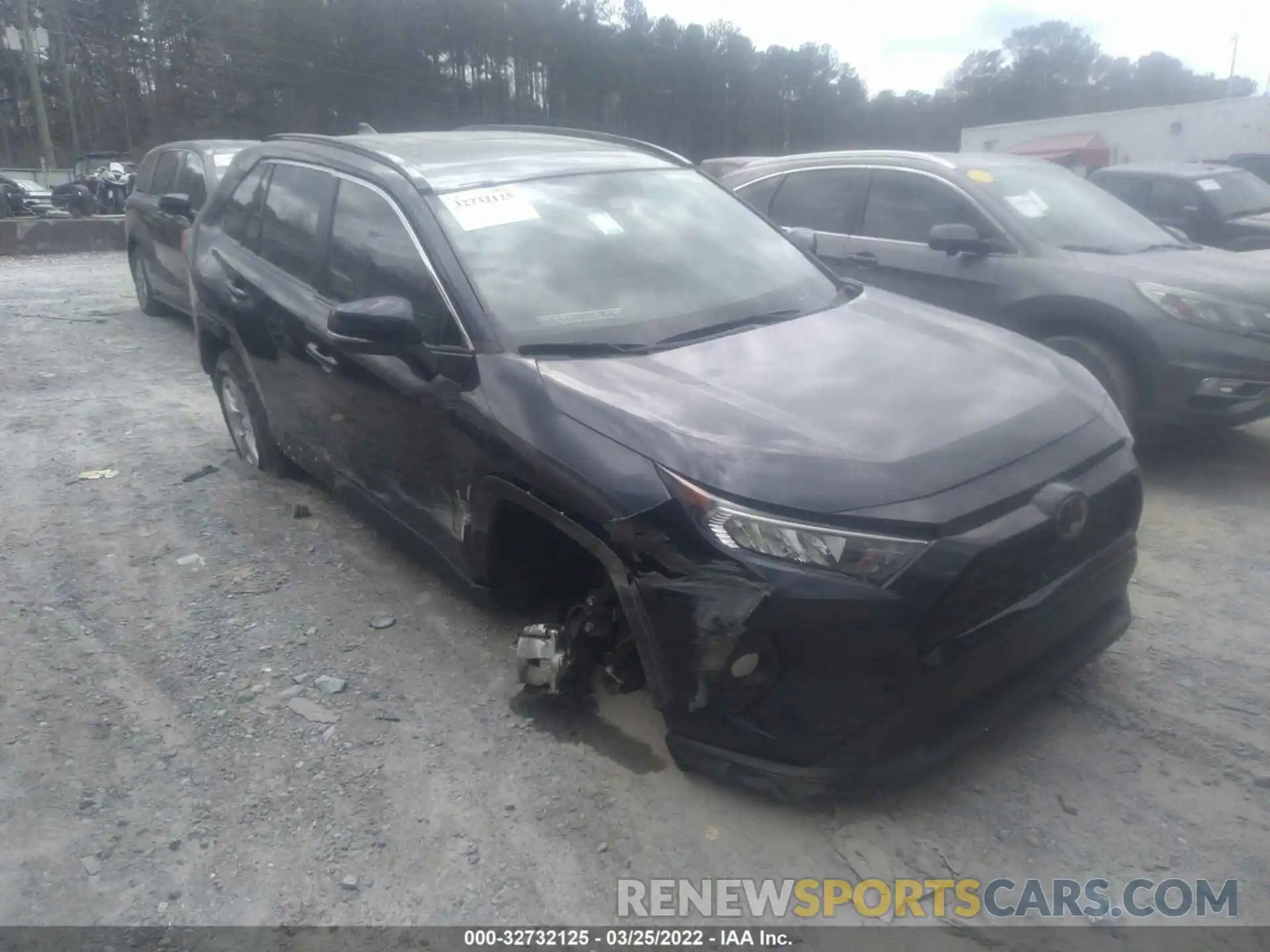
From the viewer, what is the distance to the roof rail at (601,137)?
188 inches

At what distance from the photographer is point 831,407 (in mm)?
2973

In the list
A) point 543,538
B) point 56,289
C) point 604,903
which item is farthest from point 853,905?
point 56,289

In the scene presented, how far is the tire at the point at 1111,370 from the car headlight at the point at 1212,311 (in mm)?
335

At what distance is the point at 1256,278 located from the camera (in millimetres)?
5457

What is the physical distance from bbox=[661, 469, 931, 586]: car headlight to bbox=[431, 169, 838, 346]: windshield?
0.97 meters

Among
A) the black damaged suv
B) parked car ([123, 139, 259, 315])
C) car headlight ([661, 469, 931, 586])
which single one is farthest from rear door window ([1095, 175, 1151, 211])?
car headlight ([661, 469, 931, 586])

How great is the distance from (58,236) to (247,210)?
1420 cm

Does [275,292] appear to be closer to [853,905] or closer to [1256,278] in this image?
[853,905]

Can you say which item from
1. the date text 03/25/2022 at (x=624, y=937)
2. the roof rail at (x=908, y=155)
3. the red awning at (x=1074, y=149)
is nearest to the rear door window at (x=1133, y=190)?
the roof rail at (x=908, y=155)

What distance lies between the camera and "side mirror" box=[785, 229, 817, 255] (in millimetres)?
4632

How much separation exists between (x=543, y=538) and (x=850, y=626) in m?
1.18

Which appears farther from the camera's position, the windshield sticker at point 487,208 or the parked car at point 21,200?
the parked car at point 21,200

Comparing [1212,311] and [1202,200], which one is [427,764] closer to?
[1212,311]

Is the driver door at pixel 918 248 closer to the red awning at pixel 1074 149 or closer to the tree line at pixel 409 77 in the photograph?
the red awning at pixel 1074 149
